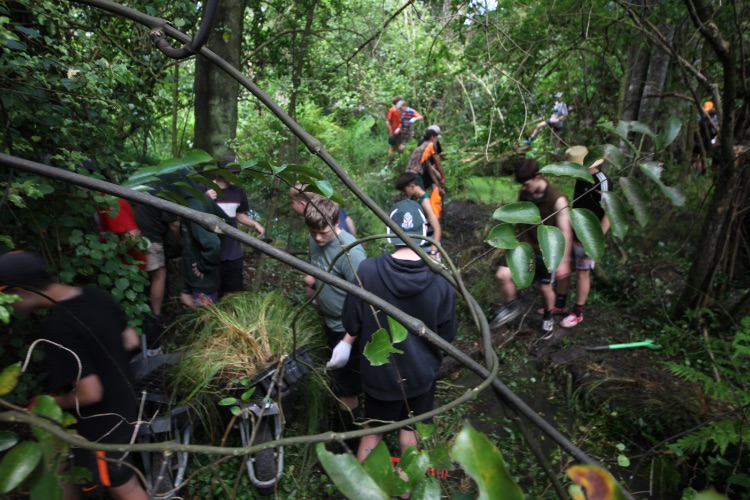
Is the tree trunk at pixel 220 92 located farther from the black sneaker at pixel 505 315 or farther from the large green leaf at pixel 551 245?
the large green leaf at pixel 551 245

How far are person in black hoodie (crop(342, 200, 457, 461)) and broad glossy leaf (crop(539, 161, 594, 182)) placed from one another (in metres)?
1.58

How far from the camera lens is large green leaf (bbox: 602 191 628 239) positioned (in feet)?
3.54

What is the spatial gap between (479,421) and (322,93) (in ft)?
14.3

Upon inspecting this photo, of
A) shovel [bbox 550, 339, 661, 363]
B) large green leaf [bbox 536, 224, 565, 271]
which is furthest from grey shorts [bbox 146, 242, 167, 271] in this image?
large green leaf [bbox 536, 224, 565, 271]

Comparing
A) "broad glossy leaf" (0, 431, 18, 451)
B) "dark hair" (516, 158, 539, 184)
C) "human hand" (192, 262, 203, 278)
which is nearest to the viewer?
"broad glossy leaf" (0, 431, 18, 451)

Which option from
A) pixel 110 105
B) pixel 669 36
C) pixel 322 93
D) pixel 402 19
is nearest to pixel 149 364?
pixel 110 105

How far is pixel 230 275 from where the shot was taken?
4.56 metres

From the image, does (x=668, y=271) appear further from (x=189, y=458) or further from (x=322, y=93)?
(x=189, y=458)

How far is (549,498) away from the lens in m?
3.10

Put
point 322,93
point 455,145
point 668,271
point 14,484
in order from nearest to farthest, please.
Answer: point 14,484 → point 668,271 → point 322,93 → point 455,145

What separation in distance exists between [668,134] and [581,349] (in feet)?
13.2

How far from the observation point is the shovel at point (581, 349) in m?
4.63

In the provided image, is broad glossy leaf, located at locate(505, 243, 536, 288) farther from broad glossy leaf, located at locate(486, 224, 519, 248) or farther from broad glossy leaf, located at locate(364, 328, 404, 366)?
broad glossy leaf, located at locate(364, 328, 404, 366)

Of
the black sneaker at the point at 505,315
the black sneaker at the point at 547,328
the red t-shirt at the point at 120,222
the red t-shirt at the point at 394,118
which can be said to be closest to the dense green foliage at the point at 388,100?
the red t-shirt at the point at 120,222
